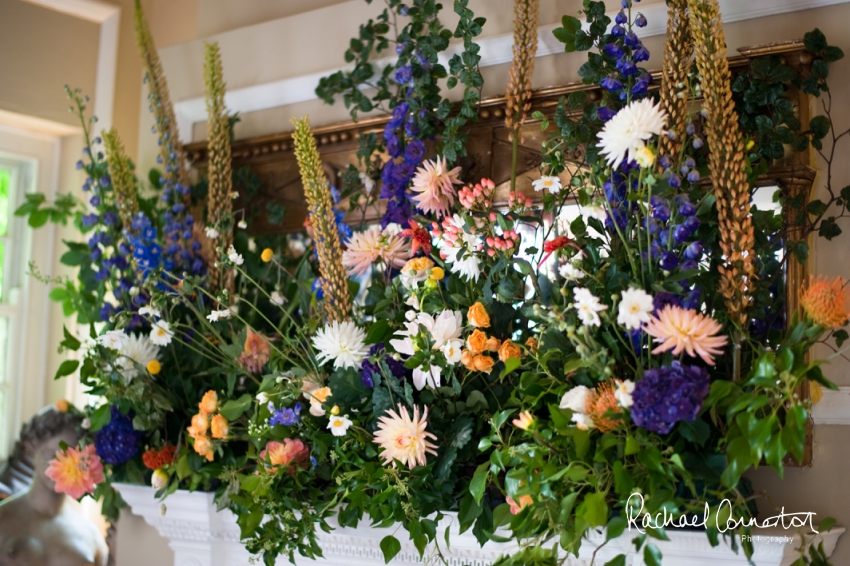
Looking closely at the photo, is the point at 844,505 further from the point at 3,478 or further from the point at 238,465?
the point at 3,478

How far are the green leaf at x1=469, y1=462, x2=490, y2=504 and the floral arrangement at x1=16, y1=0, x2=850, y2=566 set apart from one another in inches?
0.4

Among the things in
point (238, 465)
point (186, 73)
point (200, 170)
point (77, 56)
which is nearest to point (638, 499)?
point (238, 465)

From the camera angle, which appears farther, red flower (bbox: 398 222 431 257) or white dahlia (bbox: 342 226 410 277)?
white dahlia (bbox: 342 226 410 277)

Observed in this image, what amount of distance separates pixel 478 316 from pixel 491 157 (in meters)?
0.60

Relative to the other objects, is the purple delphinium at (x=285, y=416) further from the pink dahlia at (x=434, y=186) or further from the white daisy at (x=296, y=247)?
the white daisy at (x=296, y=247)

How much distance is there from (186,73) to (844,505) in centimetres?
223

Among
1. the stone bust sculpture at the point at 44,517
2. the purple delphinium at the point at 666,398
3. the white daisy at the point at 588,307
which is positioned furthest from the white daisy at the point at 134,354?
the purple delphinium at the point at 666,398

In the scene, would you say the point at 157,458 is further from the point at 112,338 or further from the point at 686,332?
the point at 686,332

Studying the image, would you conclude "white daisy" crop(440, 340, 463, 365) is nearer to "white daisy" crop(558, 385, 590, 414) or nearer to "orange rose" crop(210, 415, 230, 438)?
"white daisy" crop(558, 385, 590, 414)

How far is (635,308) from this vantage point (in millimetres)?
1314

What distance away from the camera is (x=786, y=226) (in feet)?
5.34

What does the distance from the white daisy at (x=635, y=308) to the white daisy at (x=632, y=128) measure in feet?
0.87

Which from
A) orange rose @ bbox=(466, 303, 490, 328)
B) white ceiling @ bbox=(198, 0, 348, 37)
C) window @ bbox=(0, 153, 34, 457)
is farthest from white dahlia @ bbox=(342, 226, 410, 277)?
window @ bbox=(0, 153, 34, 457)

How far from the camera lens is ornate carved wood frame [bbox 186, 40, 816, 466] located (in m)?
1.63
